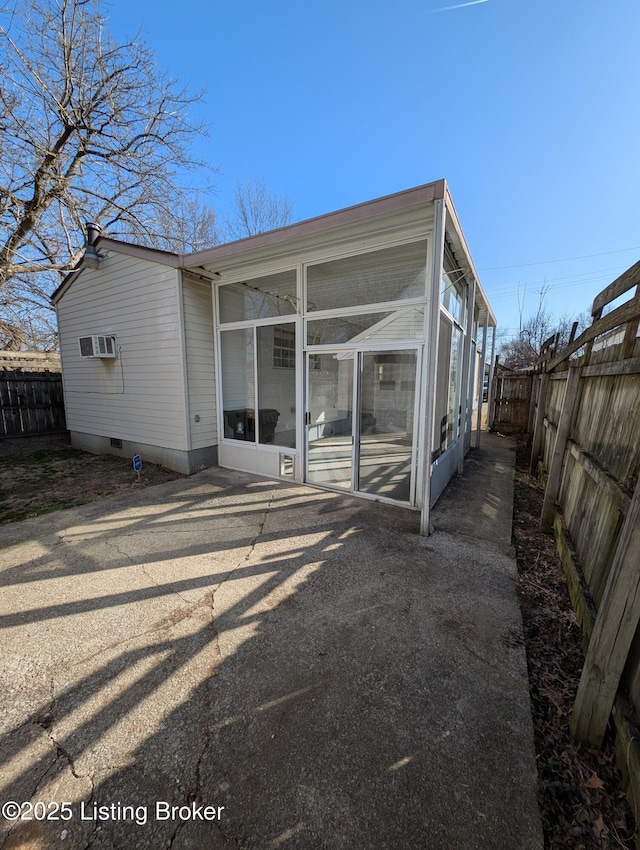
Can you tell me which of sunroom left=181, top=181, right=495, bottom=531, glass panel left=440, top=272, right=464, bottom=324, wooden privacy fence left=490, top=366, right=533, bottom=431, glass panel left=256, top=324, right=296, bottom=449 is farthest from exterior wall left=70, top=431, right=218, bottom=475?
wooden privacy fence left=490, top=366, right=533, bottom=431

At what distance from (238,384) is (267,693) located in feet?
15.4

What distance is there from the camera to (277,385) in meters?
5.20

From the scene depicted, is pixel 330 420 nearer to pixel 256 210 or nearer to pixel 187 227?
pixel 256 210

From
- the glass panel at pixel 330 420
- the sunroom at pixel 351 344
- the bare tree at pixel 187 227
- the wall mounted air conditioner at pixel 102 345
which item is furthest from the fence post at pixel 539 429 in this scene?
the bare tree at pixel 187 227

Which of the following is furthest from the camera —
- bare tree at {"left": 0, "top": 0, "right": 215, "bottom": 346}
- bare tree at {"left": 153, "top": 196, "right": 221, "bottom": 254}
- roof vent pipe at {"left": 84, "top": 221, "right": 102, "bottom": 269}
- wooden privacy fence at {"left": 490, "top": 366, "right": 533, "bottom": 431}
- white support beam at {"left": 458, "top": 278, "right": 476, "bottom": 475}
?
bare tree at {"left": 153, "top": 196, "right": 221, "bottom": 254}

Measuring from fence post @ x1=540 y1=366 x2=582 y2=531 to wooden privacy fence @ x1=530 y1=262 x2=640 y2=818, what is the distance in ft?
0.03

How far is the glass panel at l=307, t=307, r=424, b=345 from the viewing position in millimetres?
3830

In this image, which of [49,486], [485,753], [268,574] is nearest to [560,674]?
[485,753]

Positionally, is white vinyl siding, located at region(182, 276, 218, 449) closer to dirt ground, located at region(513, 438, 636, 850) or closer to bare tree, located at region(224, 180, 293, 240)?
dirt ground, located at region(513, 438, 636, 850)

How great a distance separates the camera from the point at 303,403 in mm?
4758

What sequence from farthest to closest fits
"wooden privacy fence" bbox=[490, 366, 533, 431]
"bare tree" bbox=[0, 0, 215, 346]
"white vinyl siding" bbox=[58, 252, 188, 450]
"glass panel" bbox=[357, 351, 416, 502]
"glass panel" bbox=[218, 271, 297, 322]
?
1. "wooden privacy fence" bbox=[490, 366, 533, 431]
2. "bare tree" bbox=[0, 0, 215, 346]
3. "white vinyl siding" bbox=[58, 252, 188, 450]
4. "glass panel" bbox=[218, 271, 297, 322]
5. "glass panel" bbox=[357, 351, 416, 502]

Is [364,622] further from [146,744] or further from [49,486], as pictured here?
[49,486]

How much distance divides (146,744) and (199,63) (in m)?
11.2

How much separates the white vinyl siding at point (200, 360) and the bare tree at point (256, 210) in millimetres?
8289
